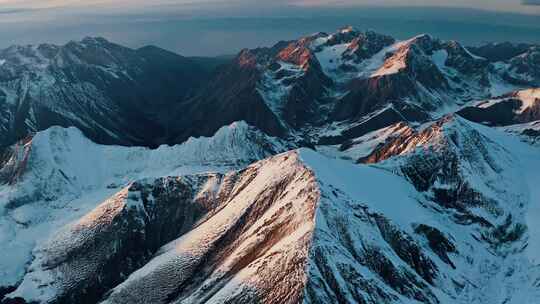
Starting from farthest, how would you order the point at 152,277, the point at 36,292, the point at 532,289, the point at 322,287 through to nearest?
the point at 36,292 → the point at 152,277 → the point at 532,289 → the point at 322,287

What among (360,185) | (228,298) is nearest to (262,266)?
(228,298)

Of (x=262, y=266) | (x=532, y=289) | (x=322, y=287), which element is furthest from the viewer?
(x=532, y=289)

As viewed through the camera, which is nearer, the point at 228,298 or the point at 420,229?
the point at 228,298

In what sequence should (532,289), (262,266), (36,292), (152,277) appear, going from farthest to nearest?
(36,292)
(152,277)
(532,289)
(262,266)

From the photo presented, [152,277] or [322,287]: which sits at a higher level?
[322,287]

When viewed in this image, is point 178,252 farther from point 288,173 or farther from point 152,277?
point 288,173

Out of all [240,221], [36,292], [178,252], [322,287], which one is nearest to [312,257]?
[322,287]

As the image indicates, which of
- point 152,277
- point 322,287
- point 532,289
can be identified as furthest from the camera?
point 152,277

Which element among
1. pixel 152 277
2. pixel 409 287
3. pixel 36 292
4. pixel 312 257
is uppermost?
pixel 312 257

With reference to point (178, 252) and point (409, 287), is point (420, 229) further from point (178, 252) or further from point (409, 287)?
point (178, 252)
